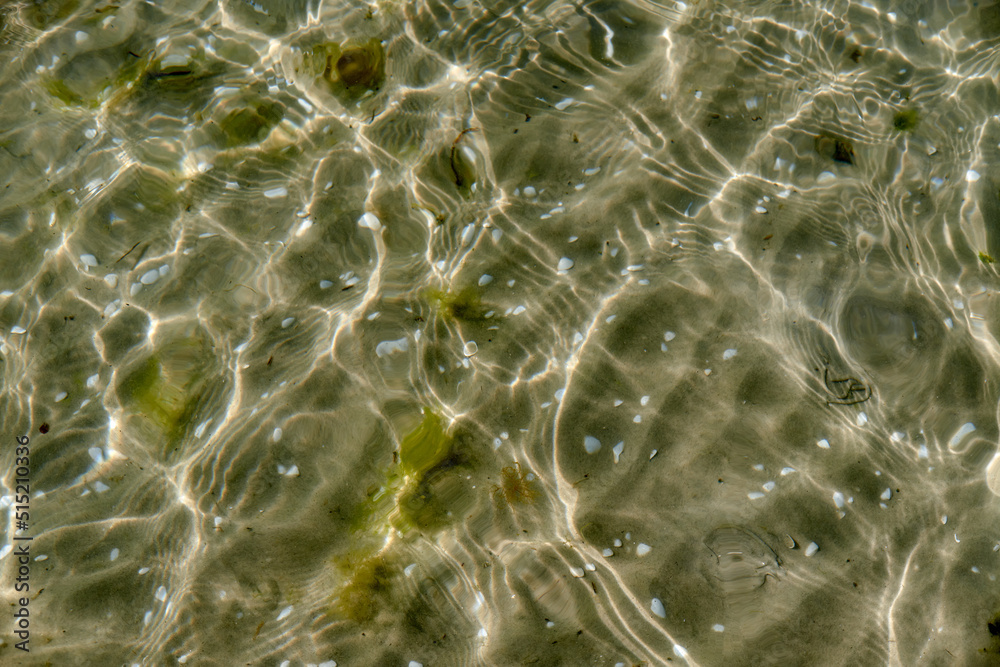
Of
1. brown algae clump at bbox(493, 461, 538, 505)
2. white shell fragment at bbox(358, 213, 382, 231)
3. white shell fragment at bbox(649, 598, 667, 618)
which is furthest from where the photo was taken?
white shell fragment at bbox(358, 213, 382, 231)

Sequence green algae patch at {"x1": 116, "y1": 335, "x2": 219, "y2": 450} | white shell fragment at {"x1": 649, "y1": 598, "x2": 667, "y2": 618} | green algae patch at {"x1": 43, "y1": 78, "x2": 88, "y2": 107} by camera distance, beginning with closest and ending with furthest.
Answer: white shell fragment at {"x1": 649, "y1": 598, "x2": 667, "y2": 618} < green algae patch at {"x1": 116, "y1": 335, "x2": 219, "y2": 450} < green algae patch at {"x1": 43, "y1": 78, "x2": 88, "y2": 107}

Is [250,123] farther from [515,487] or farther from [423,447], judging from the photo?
[515,487]

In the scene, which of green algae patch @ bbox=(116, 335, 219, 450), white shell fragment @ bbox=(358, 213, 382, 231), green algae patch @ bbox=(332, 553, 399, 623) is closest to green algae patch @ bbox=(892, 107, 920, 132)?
white shell fragment @ bbox=(358, 213, 382, 231)

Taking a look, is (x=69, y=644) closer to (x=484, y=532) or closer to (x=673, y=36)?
(x=484, y=532)

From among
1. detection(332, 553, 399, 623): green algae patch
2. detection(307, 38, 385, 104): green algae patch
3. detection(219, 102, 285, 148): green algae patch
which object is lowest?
detection(332, 553, 399, 623): green algae patch

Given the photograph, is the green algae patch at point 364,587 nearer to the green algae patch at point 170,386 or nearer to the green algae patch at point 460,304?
the green algae patch at point 170,386

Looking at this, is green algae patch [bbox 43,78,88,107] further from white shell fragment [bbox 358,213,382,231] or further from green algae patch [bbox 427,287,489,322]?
green algae patch [bbox 427,287,489,322]

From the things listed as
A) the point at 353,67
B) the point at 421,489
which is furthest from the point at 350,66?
the point at 421,489
